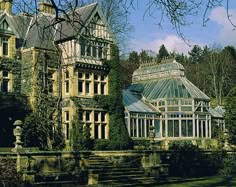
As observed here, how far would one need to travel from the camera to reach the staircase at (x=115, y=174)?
17.6 metres

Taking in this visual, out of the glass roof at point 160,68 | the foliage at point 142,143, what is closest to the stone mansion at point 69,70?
the foliage at point 142,143

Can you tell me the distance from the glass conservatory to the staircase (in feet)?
38.9

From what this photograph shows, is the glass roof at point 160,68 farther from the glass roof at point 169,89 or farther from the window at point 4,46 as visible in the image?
the window at point 4,46

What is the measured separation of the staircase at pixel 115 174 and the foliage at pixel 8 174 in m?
3.34

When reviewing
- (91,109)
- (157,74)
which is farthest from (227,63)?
(91,109)

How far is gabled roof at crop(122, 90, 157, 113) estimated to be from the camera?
3296cm

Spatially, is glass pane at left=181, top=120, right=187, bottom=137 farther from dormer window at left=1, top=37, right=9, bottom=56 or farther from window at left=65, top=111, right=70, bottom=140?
dormer window at left=1, top=37, right=9, bottom=56

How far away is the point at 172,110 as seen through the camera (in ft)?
114

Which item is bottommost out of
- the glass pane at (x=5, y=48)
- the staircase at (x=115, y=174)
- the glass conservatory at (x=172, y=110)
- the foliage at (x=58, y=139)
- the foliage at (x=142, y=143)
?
the staircase at (x=115, y=174)

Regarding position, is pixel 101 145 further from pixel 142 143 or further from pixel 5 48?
pixel 5 48

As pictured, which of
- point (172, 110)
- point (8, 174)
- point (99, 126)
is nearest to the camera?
point (8, 174)

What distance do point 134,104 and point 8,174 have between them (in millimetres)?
21677

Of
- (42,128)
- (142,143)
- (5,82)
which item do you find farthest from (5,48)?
(142,143)

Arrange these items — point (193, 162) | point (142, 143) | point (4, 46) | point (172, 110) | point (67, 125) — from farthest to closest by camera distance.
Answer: point (172, 110)
point (142, 143)
point (67, 125)
point (4, 46)
point (193, 162)
